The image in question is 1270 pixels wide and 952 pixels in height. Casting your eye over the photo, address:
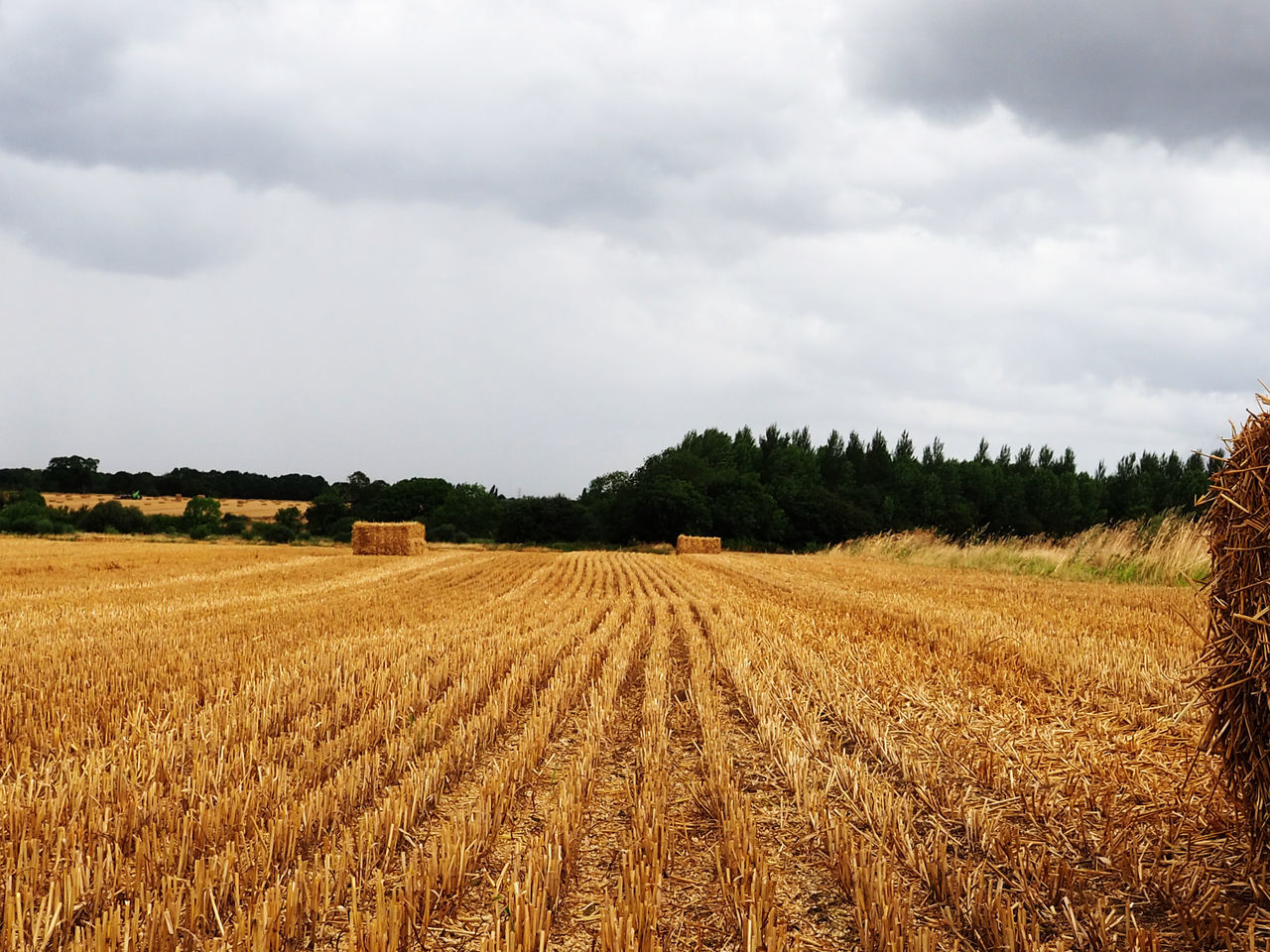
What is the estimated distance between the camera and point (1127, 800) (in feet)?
12.3

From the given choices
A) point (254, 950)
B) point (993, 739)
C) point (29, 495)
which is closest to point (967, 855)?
point (993, 739)

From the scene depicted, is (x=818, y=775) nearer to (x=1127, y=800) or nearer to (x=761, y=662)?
(x=1127, y=800)

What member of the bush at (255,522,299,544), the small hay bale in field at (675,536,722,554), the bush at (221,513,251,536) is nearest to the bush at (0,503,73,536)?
the bush at (221,513,251,536)

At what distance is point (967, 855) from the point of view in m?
3.29

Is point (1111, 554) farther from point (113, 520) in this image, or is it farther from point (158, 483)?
point (158, 483)

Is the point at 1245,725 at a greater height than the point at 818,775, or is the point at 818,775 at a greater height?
the point at 1245,725

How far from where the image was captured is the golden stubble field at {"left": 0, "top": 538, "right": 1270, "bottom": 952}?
273 cm

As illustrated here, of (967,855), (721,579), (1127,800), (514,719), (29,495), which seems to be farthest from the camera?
(29,495)

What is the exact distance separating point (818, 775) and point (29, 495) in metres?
80.5

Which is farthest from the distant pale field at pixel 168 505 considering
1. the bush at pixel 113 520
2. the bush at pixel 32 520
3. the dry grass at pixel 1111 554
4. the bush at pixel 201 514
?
the dry grass at pixel 1111 554

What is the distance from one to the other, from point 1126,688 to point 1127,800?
2465 millimetres

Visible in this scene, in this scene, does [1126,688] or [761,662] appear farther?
[761,662]

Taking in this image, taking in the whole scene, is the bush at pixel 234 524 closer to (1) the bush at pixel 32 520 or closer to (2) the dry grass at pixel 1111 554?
(1) the bush at pixel 32 520

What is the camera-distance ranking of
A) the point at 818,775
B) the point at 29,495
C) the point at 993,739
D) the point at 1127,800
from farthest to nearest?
the point at 29,495 → the point at 993,739 → the point at 818,775 → the point at 1127,800
